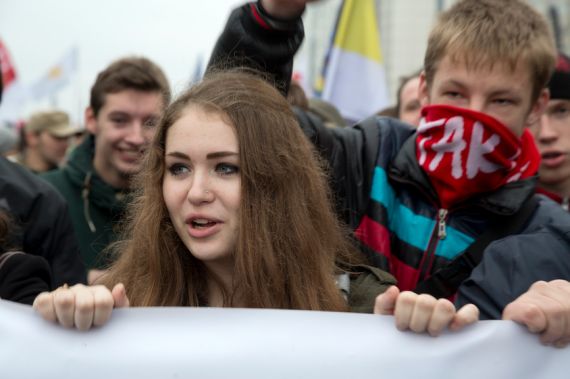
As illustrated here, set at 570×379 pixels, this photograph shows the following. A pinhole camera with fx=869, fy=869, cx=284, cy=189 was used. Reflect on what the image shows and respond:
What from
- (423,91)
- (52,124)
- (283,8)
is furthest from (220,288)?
(52,124)

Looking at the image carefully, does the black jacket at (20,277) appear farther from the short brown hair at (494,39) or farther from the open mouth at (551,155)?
the open mouth at (551,155)

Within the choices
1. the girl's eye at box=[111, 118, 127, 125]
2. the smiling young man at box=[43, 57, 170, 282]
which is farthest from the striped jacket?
the girl's eye at box=[111, 118, 127, 125]

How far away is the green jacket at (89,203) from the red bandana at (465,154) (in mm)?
1730

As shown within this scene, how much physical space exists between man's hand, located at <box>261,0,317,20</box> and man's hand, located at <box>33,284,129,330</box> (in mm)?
1081

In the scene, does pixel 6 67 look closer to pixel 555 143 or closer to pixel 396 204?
pixel 555 143

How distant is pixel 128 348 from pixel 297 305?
58 cm

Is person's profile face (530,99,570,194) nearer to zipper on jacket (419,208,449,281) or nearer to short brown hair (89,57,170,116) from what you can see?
zipper on jacket (419,208,449,281)

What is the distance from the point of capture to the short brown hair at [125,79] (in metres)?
4.36

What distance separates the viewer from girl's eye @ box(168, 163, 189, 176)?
86.9 inches

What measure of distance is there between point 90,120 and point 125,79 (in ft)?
1.22

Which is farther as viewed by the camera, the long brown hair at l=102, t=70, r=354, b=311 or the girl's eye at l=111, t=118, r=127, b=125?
the girl's eye at l=111, t=118, r=127, b=125

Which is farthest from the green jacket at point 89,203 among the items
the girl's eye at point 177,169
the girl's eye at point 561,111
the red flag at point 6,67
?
the red flag at point 6,67

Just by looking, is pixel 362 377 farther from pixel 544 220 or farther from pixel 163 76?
pixel 163 76

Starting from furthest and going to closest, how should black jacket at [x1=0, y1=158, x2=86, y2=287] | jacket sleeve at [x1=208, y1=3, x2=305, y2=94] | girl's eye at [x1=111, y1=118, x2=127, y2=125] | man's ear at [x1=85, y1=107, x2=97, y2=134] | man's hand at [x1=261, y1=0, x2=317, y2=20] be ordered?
man's ear at [x1=85, y1=107, x2=97, y2=134] < girl's eye at [x1=111, y1=118, x2=127, y2=125] < black jacket at [x1=0, y1=158, x2=86, y2=287] < jacket sleeve at [x1=208, y1=3, x2=305, y2=94] < man's hand at [x1=261, y1=0, x2=317, y2=20]
